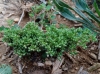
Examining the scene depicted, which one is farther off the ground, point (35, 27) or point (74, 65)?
point (35, 27)

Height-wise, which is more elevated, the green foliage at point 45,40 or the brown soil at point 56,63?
the green foliage at point 45,40

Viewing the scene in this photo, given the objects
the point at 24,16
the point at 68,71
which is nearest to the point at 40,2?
the point at 24,16

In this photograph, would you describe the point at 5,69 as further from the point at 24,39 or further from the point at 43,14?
the point at 43,14

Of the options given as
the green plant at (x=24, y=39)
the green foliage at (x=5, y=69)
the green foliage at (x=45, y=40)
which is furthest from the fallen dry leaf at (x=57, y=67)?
the green foliage at (x=5, y=69)

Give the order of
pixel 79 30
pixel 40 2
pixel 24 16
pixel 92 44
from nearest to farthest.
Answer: pixel 79 30
pixel 92 44
pixel 24 16
pixel 40 2

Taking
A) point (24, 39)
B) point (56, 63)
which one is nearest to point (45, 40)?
point (24, 39)

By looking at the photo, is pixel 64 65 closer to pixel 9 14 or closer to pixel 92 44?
pixel 92 44

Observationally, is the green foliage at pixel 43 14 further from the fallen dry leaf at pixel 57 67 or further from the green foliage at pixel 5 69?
the green foliage at pixel 5 69
